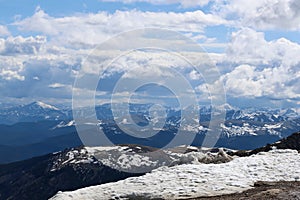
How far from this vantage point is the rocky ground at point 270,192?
84.8 ft

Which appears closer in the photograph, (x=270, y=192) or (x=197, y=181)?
(x=270, y=192)

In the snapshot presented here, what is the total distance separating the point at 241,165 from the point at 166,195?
883 cm

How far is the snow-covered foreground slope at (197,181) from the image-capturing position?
3041cm

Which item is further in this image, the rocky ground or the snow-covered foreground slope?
the snow-covered foreground slope

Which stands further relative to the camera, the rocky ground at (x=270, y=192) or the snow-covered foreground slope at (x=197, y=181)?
the snow-covered foreground slope at (x=197, y=181)

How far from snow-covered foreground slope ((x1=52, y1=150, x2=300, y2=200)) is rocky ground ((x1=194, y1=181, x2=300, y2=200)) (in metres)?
0.95

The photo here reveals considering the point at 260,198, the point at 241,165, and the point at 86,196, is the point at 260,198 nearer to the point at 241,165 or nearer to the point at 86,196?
the point at 241,165

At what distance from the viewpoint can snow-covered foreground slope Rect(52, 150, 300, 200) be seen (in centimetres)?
3041

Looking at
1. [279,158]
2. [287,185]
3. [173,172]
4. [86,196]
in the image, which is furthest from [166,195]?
[279,158]

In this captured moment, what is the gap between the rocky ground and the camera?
2586 centimetres

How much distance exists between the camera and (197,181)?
31.6 metres

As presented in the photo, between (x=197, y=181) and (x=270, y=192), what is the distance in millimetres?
6046

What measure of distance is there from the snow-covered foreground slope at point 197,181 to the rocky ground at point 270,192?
95cm

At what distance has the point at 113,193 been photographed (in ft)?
105
